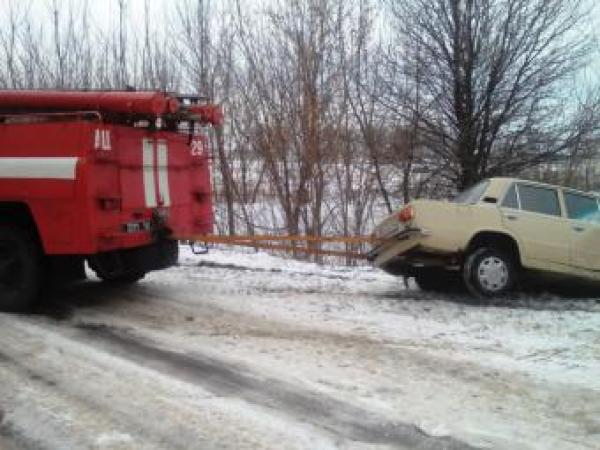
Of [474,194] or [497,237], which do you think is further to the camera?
[474,194]

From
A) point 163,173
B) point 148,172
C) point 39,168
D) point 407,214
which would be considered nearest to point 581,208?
point 407,214

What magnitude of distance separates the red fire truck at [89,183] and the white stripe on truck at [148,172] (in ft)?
0.04

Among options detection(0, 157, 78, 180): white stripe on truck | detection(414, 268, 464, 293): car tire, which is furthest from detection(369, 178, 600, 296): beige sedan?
detection(0, 157, 78, 180): white stripe on truck

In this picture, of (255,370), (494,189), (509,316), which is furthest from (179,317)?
(494,189)

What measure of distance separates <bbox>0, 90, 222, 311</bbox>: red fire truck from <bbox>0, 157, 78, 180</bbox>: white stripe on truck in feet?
0.03

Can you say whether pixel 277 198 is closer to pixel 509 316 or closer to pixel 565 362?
pixel 509 316

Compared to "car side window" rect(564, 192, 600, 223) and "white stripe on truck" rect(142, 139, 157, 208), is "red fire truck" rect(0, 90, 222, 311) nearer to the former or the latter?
"white stripe on truck" rect(142, 139, 157, 208)

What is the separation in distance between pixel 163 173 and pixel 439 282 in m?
3.98

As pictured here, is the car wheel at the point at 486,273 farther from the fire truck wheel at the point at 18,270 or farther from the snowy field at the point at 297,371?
the fire truck wheel at the point at 18,270

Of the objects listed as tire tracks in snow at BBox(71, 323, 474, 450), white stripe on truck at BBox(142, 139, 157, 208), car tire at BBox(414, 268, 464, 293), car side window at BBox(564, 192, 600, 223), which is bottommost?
tire tracks in snow at BBox(71, 323, 474, 450)

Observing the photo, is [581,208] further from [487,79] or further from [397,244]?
[487,79]

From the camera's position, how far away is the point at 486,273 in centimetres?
928

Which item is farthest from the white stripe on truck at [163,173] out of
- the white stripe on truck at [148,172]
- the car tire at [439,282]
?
the car tire at [439,282]

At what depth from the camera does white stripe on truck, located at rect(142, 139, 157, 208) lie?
8.59 meters
